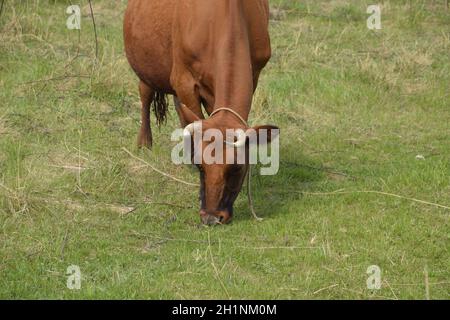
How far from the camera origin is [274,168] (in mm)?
9484

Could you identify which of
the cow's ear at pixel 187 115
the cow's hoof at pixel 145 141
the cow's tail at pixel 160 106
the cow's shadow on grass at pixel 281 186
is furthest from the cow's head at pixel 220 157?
the cow's tail at pixel 160 106

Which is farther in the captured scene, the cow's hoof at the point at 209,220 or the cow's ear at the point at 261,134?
the cow's hoof at the point at 209,220

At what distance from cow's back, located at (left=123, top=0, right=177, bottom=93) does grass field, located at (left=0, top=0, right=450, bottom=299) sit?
0.80m

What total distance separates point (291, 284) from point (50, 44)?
6.65m

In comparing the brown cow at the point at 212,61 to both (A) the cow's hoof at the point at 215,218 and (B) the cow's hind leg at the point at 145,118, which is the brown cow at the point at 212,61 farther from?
(B) the cow's hind leg at the point at 145,118

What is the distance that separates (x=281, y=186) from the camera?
9.19m

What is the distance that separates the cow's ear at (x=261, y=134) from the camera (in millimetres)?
7613

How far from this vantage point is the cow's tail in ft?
33.7

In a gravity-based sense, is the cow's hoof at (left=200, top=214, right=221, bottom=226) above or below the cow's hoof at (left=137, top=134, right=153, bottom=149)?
above

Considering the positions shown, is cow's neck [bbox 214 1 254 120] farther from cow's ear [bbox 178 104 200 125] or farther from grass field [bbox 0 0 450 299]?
grass field [bbox 0 0 450 299]

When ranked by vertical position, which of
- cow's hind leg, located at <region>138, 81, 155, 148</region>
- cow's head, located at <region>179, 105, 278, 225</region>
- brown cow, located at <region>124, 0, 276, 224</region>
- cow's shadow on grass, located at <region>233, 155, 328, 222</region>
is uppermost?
brown cow, located at <region>124, 0, 276, 224</region>

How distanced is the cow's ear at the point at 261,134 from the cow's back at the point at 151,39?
1613 millimetres

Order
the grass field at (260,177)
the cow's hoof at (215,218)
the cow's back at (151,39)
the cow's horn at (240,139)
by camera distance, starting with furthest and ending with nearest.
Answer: the cow's back at (151,39) → the cow's hoof at (215,218) → the cow's horn at (240,139) → the grass field at (260,177)

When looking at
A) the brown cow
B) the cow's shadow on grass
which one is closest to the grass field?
the cow's shadow on grass
